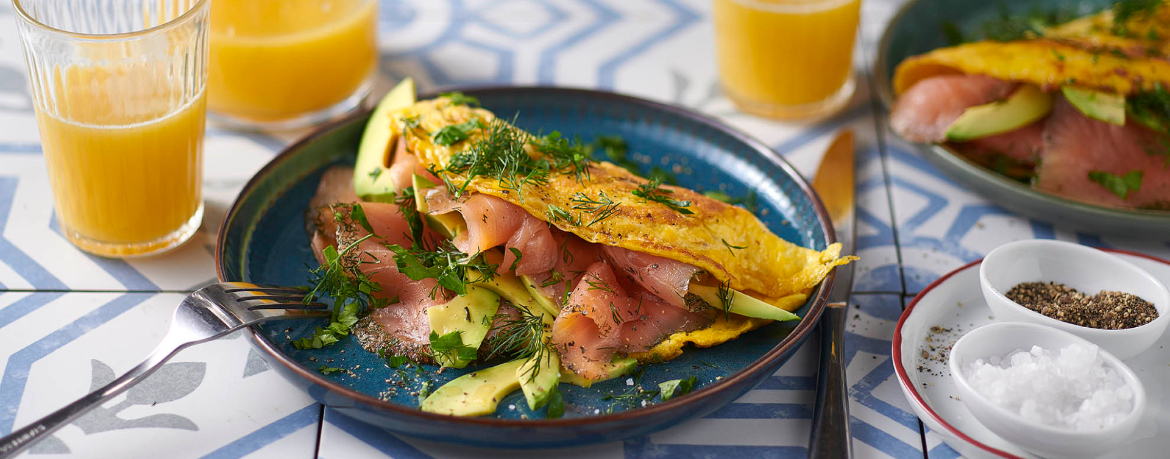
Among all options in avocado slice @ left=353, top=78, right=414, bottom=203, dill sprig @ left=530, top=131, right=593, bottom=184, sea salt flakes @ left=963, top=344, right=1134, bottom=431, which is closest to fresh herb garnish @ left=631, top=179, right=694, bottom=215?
dill sprig @ left=530, top=131, right=593, bottom=184

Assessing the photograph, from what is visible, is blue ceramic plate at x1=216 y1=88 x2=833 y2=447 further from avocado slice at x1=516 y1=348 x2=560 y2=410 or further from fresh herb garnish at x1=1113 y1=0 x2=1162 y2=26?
fresh herb garnish at x1=1113 y1=0 x2=1162 y2=26

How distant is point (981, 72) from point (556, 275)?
1788mm

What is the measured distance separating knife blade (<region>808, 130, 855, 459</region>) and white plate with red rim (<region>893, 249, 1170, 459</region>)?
0.50 ft

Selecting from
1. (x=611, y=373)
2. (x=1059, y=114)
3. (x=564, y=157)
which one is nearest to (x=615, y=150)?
(x=564, y=157)

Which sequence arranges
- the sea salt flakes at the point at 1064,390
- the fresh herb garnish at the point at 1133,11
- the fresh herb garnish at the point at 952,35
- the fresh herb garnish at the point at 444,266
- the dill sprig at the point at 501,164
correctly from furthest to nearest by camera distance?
the fresh herb garnish at the point at 952,35 < the fresh herb garnish at the point at 1133,11 < the dill sprig at the point at 501,164 < the fresh herb garnish at the point at 444,266 < the sea salt flakes at the point at 1064,390

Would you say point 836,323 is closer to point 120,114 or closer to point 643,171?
point 643,171

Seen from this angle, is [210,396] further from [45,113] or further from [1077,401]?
[1077,401]

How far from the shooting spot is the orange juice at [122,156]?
2.39 meters

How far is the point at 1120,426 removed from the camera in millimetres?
1870

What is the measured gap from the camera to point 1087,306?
2.27m

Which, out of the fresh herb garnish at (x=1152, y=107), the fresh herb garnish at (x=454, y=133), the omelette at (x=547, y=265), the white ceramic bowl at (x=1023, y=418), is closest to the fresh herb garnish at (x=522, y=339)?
the omelette at (x=547, y=265)

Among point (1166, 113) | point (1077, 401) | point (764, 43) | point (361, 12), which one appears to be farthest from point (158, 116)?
point (1166, 113)

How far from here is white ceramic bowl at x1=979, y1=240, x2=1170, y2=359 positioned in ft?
7.20

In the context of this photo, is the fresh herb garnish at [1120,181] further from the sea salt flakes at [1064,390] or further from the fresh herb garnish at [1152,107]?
the sea salt flakes at [1064,390]
